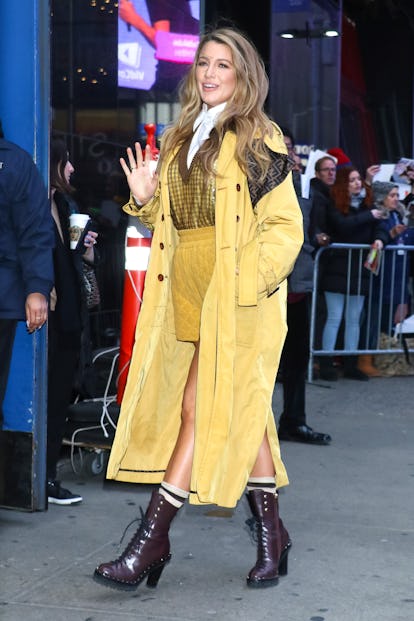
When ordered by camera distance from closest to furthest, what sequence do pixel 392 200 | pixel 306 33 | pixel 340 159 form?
pixel 340 159 → pixel 392 200 → pixel 306 33

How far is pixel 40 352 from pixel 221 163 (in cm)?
137

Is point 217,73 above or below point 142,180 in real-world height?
above

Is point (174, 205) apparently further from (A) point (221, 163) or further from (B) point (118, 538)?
(B) point (118, 538)

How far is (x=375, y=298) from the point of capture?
1061 cm

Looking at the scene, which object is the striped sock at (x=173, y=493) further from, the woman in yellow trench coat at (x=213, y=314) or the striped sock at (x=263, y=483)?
the striped sock at (x=263, y=483)

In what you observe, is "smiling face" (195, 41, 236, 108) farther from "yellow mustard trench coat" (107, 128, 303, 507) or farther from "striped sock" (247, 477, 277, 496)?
"striped sock" (247, 477, 277, 496)

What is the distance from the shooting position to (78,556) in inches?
185

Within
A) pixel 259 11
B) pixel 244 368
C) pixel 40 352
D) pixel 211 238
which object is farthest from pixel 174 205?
pixel 259 11

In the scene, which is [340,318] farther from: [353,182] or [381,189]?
[381,189]

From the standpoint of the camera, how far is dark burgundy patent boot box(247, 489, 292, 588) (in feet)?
14.1

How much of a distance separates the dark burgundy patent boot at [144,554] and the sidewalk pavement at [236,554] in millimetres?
89

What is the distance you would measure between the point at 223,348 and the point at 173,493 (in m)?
0.55

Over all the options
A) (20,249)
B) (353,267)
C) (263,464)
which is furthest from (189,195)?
(353,267)

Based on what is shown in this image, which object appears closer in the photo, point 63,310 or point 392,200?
point 63,310
